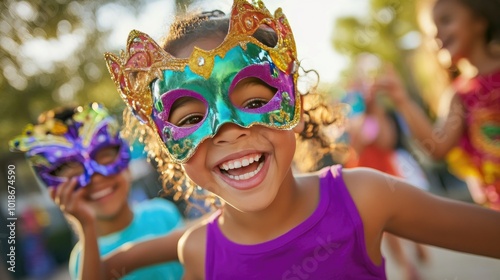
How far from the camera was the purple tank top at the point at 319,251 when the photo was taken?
1423mm

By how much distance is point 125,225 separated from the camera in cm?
233

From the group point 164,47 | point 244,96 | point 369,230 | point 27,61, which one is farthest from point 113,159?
point 369,230

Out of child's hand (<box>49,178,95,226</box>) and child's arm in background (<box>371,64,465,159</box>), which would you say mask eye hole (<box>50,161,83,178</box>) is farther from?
child's arm in background (<box>371,64,465,159</box>)

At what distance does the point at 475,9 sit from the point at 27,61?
2053 millimetres

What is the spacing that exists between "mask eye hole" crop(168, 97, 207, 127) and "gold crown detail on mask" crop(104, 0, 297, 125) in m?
0.08

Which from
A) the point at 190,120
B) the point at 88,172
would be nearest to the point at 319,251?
the point at 190,120

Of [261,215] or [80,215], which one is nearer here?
[261,215]

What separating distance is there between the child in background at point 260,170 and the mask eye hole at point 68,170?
2.17 ft

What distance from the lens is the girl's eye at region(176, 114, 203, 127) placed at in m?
1.37

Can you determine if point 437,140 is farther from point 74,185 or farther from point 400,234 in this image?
point 74,185

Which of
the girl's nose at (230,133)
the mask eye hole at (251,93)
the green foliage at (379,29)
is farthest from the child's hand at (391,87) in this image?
the girl's nose at (230,133)

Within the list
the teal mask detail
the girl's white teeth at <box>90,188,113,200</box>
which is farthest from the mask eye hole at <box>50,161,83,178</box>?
the teal mask detail

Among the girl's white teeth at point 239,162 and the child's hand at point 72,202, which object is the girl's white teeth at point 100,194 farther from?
the girl's white teeth at point 239,162

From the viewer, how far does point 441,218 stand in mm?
1434
